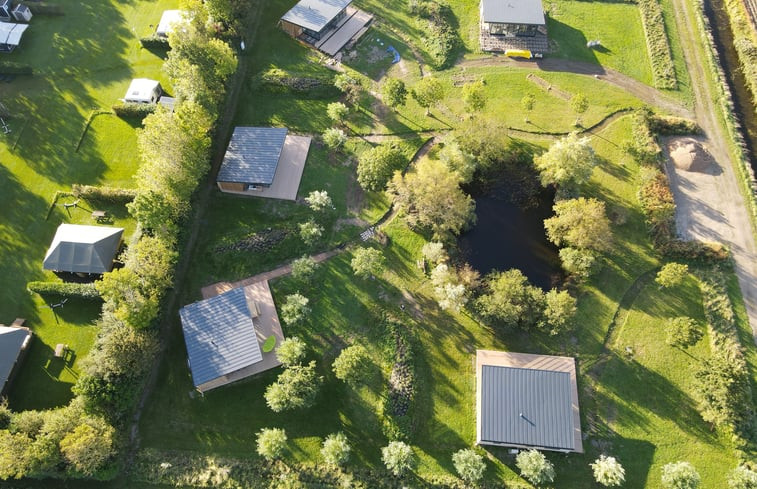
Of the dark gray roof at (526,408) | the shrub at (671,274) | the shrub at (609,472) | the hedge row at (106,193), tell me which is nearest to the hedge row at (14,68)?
the hedge row at (106,193)

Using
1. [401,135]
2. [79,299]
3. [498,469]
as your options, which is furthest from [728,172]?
[79,299]

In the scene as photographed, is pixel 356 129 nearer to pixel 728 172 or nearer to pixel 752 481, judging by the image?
pixel 728 172

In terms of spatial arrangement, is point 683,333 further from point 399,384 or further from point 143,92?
point 143,92

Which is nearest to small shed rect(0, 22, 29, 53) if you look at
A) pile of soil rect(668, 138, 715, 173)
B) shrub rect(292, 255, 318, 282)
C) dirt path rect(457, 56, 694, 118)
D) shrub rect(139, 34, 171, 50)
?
shrub rect(139, 34, 171, 50)

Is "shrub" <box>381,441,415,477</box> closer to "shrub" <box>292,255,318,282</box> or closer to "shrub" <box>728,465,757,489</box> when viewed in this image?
"shrub" <box>292,255,318,282</box>

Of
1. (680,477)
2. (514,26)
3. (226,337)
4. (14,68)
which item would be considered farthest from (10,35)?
(680,477)
